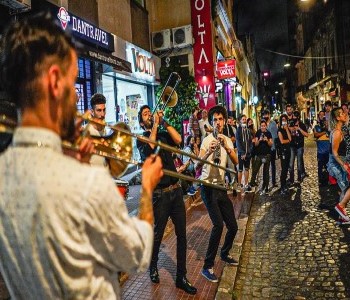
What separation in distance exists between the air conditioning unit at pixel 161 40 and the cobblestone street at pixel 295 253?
864cm

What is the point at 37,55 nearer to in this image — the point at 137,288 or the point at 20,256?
the point at 20,256

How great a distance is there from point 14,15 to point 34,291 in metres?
6.55

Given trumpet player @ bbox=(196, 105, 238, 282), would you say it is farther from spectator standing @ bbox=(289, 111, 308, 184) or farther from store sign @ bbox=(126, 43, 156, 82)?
store sign @ bbox=(126, 43, 156, 82)

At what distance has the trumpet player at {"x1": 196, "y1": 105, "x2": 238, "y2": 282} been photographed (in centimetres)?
482

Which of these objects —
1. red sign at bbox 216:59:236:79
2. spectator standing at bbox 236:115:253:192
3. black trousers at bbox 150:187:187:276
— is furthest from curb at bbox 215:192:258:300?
red sign at bbox 216:59:236:79

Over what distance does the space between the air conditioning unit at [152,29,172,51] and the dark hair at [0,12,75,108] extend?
13812 millimetres

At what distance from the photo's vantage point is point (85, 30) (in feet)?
26.9

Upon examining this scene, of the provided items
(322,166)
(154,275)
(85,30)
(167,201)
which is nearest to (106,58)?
(85,30)

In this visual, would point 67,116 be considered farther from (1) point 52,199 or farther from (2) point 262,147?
(2) point 262,147

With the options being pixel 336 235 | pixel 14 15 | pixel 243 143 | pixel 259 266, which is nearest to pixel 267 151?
pixel 243 143

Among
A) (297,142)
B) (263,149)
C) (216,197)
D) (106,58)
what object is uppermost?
(106,58)

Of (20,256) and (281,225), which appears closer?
(20,256)

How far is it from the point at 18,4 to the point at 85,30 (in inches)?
86.4

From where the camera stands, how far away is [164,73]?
38.5ft
